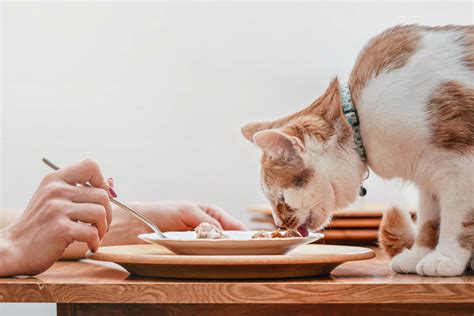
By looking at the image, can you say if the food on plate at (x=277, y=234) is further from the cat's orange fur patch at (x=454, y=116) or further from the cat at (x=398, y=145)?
the cat's orange fur patch at (x=454, y=116)

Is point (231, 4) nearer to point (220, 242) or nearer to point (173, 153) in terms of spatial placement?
point (173, 153)

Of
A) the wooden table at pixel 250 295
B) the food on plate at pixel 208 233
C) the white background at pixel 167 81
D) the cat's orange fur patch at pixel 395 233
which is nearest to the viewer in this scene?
the wooden table at pixel 250 295

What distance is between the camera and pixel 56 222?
39.7 inches

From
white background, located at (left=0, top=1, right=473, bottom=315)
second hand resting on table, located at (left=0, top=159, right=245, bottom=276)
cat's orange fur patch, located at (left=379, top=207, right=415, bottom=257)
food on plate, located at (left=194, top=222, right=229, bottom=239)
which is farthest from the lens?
white background, located at (left=0, top=1, right=473, bottom=315)

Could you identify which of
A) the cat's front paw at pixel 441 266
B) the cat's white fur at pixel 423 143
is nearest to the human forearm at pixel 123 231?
the cat's white fur at pixel 423 143

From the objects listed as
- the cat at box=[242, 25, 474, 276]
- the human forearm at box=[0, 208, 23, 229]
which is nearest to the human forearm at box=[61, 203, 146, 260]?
the human forearm at box=[0, 208, 23, 229]

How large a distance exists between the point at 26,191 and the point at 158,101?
755mm

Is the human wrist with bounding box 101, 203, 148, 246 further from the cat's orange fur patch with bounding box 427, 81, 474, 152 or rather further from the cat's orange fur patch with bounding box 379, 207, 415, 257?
the cat's orange fur patch with bounding box 427, 81, 474, 152

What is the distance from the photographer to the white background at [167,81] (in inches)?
124

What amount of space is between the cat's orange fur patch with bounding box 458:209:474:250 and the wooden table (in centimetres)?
8

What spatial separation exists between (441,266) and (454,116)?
9.3 inches

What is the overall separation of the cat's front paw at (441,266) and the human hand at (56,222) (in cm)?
50

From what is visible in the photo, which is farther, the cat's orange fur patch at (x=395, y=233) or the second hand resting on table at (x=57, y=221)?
the cat's orange fur patch at (x=395, y=233)

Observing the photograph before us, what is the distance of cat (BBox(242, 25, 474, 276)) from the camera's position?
1.06 meters
